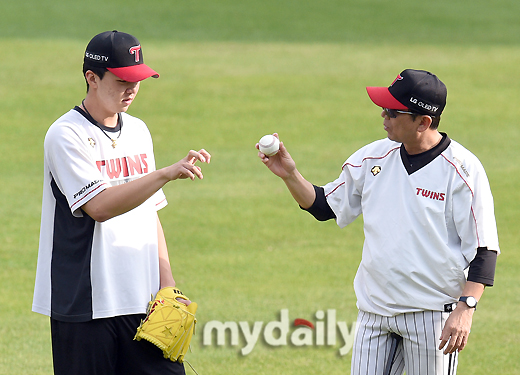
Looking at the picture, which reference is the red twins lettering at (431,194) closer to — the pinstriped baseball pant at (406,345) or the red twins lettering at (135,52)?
the pinstriped baseball pant at (406,345)

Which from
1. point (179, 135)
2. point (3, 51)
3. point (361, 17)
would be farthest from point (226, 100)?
point (361, 17)

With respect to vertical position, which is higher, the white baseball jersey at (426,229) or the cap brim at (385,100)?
→ the cap brim at (385,100)

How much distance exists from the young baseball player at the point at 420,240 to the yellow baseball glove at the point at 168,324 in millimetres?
924

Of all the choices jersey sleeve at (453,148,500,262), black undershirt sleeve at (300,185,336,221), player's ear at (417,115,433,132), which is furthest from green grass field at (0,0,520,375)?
player's ear at (417,115,433,132)

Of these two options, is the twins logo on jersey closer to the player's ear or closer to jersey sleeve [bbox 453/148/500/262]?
the player's ear

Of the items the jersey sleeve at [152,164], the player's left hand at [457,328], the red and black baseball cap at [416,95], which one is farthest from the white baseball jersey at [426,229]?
the jersey sleeve at [152,164]

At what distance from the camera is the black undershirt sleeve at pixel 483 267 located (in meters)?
3.67

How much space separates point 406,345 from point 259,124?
10.2 metres

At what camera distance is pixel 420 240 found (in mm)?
3738

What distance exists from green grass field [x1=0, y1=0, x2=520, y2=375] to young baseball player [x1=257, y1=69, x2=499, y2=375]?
2.13 m

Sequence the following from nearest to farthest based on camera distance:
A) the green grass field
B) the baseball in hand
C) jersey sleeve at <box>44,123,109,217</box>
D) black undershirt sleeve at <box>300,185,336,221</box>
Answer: jersey sleeve at <box>44,123,109,217</box>
the baseball in hand
black undershirt sleeve at <box>300,185,336,221</box>
the green grass field

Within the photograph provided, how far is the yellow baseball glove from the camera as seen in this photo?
3646mm

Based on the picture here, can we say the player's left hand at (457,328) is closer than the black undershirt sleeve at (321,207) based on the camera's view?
Yes

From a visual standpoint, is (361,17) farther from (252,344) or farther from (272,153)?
(272,153)
